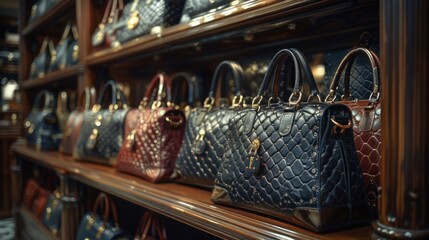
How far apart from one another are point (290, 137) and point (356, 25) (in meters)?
0.44

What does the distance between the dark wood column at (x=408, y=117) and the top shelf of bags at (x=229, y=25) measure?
0.23 metres

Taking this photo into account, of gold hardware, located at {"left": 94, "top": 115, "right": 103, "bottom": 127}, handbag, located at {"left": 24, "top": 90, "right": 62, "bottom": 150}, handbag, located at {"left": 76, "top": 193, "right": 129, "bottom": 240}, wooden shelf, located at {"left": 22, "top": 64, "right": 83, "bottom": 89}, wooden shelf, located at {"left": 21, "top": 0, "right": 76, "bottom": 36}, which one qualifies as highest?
wooden shelf, located at {"left": 21, "top": 0, "right": 76, "bottom": 36}

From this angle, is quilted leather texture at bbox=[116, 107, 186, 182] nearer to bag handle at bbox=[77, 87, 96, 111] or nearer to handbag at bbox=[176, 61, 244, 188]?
handbag at bbox=[176, 61, 244, 188]

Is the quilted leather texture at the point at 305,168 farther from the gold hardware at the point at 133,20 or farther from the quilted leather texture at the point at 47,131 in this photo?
the quilted leather texture at the point at 47,131

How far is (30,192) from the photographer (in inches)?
97.8

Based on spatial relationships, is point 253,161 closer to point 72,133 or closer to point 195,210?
point 195,210

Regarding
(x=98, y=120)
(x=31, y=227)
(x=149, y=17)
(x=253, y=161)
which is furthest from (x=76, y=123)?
(x=253, y=161)

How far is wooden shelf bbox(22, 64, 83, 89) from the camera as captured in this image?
71.3 inches

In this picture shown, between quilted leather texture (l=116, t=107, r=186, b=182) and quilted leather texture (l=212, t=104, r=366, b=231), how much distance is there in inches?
16.2

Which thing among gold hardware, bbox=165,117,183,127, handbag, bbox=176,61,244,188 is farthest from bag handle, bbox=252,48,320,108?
gold hardware, bbox=165,117,183,127

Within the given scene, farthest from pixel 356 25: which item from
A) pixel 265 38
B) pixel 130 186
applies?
pixel 130 186

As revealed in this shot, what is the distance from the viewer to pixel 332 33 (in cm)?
102

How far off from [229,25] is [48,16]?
163cm

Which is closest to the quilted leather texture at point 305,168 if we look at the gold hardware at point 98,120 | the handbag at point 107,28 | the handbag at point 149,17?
the handbag at point 149,17
